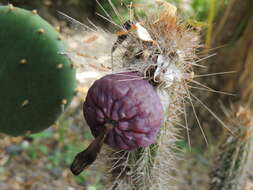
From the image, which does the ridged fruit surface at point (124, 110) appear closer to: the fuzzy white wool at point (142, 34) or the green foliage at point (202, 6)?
the fuzzy white wool at point (142, 34)

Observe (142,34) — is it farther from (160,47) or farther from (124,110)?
(124,110)

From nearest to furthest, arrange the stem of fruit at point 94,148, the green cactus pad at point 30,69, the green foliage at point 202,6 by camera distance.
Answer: the stem of fruit at point 94,148 → the green cactus pad at point 30,69 → the green foliage at point 202,6

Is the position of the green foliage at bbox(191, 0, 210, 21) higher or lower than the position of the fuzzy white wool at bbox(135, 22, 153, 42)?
higher

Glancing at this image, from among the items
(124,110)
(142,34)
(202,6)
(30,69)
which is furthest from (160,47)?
(202,6)

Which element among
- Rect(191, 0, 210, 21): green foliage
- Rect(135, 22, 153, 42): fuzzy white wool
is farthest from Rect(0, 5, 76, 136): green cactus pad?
Rect(191, 0, 210, 21): green foliage

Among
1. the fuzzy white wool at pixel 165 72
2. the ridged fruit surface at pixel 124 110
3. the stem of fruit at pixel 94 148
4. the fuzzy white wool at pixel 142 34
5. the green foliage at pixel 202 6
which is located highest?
the green foliage at pixel 202 6

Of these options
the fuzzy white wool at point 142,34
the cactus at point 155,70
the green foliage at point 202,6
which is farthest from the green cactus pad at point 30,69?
the green foliage at point 202,6

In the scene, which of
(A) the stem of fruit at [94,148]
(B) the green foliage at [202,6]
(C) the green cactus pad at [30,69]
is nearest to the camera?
(A) the stem of fruit at [94,148]

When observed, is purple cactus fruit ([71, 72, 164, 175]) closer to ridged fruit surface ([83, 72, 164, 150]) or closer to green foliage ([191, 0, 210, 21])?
ridged fruit surface ([83, 72, 164, 150])
